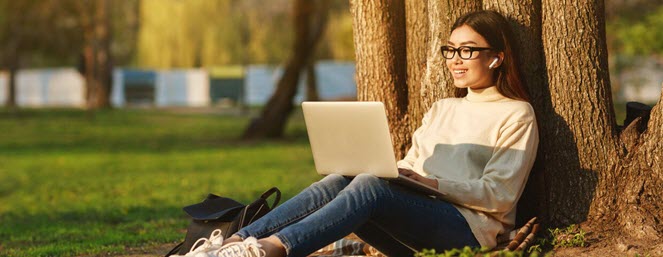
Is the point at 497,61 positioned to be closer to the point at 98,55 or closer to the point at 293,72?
the point at 293,72

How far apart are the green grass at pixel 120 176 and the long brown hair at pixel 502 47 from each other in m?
2.88

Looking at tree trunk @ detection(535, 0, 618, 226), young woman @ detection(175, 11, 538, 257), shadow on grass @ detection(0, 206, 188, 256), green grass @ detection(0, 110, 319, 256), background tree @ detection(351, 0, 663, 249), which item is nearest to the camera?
young woman @ detection(175, 11, 538, 257)

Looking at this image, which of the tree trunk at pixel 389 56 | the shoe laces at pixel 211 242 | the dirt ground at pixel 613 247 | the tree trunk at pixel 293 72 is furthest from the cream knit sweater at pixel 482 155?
the tree trunk at pixel 293 72

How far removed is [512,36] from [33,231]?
4905 mm

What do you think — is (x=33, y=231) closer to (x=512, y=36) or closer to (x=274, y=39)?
(x=512, y=36)

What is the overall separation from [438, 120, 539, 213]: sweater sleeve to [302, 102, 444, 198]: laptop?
10 centimetres

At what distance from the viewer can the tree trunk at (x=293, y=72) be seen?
2061 centimetres

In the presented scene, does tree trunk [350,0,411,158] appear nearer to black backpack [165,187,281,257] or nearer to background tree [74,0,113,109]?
black backpack [165,187,281,257]

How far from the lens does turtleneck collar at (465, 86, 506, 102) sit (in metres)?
5.04

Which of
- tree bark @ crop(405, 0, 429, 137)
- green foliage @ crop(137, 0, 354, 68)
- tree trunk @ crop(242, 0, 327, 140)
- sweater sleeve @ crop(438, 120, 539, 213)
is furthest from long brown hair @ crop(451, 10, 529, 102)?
green foliage @ crop(137, 0, 354, 68)

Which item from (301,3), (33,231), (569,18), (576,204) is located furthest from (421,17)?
(301,3)

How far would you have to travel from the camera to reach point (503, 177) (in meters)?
4.70

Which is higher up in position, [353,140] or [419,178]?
[353,140]

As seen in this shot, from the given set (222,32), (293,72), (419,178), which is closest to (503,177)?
(419,178)
